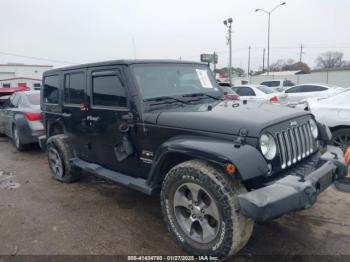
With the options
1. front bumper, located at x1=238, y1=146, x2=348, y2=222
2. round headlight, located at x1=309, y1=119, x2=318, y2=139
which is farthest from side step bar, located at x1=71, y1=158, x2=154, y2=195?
round headlight, located at x1=309, y1=119, x2=318, y2=139

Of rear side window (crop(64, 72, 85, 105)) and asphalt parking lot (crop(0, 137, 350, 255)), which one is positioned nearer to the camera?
asphalt parking lot (crop(0, 137, 350, 255))

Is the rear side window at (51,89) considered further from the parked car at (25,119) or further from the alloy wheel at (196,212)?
the alloy wheel at (196,212)

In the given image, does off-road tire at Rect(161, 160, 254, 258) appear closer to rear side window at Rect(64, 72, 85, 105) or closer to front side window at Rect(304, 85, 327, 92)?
rear side window at Rect(64, 72, 85, 105)

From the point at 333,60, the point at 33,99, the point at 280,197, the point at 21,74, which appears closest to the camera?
the point at 280,197

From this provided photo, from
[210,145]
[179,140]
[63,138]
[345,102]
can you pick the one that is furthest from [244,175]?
[345,102]

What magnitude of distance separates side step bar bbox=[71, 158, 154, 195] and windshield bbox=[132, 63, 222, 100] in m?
1.00

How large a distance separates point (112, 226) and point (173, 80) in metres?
1.97

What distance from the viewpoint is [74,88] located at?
477cm

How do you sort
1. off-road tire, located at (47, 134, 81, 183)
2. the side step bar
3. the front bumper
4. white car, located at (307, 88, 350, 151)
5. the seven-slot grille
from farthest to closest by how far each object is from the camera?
1. white car, located at (307, 88, 350, 151)
2. off-road tire, located at (47, 134, 81, 183)
3. the side step bar
4. the seven-slot grille
5. the front bumper

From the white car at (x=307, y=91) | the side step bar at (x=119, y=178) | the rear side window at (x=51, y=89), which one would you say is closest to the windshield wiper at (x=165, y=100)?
the side step bar at (x=119, y=178)

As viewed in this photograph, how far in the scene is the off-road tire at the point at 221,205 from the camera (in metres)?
2.61

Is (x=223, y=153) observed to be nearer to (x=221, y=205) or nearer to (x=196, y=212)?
(x=221, y=205)

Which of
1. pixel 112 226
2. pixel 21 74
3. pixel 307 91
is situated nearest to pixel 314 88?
pixel 307 91

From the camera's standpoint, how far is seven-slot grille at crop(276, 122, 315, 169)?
2.93 m
